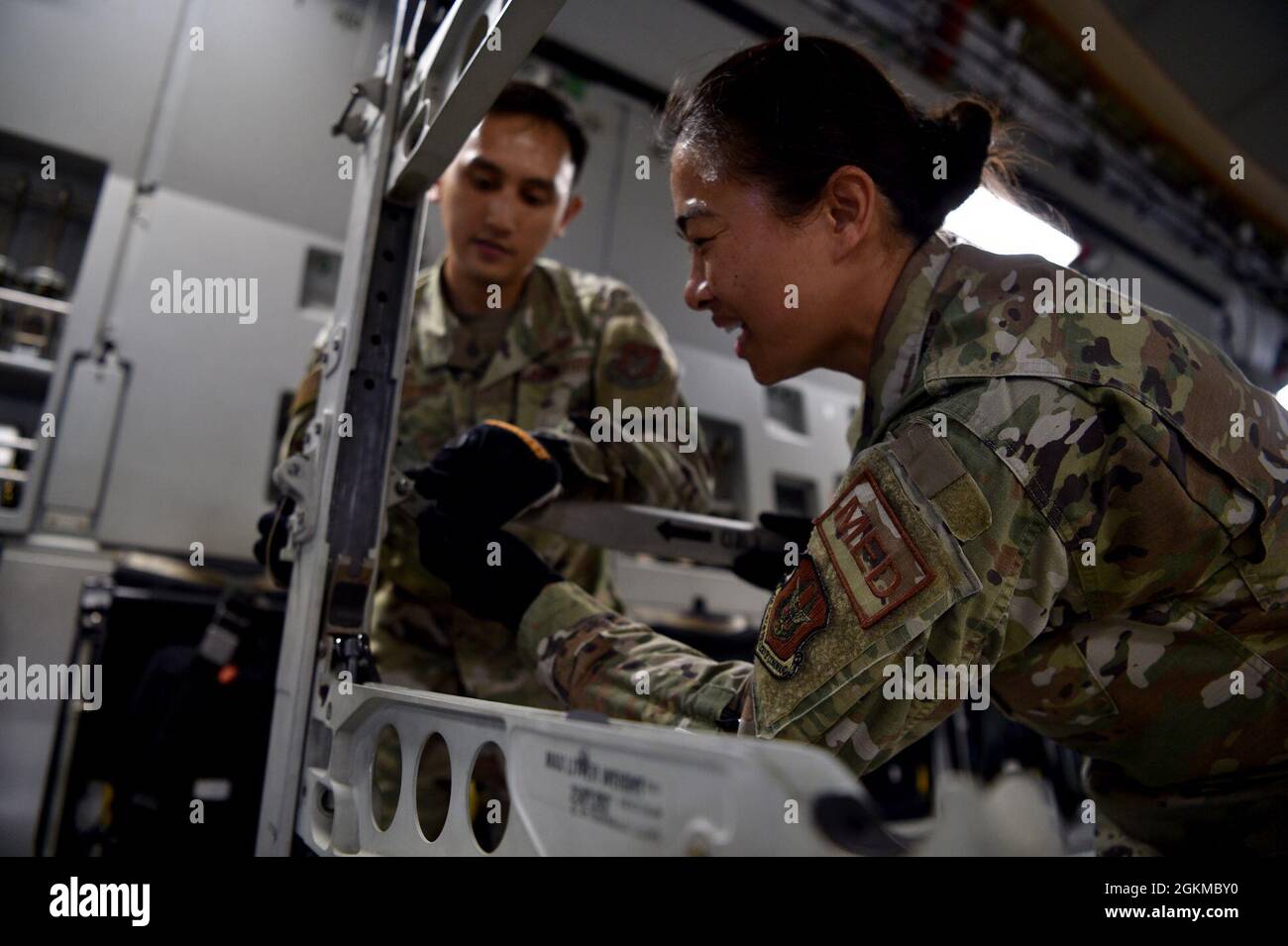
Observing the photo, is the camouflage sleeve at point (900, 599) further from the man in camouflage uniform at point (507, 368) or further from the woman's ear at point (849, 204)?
the man in camouflage uniform at point (507, 368)

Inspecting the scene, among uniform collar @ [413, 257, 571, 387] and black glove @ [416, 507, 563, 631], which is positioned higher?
uniform collar @ [413, 257, 571, 387]

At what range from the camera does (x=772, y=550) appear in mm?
1424

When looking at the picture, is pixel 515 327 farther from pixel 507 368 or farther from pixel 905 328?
pixel 905 328

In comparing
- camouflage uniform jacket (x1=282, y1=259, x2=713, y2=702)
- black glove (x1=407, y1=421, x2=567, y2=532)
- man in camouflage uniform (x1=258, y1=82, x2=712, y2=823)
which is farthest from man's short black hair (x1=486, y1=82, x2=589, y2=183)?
black glove (x1=407, y1=421, x2=567, y2=532)

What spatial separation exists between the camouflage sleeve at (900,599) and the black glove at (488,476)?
0.47m

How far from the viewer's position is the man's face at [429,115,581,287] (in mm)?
1628

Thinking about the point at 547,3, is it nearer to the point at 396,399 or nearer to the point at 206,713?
the point at 396,399

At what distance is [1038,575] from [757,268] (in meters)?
0.48

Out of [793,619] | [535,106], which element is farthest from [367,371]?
[535,106]

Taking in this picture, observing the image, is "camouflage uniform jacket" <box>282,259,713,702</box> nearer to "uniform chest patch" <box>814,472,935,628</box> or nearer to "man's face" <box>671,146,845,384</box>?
"man's face" <box>671,146,845,384</box>

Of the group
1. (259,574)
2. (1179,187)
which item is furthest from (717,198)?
(1179,187)

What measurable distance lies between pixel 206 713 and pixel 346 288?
1015 millimetres

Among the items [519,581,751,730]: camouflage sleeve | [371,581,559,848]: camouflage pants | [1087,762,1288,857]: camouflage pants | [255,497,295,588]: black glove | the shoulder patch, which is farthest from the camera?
the shoulder patch

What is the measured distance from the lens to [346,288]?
1178 mm
